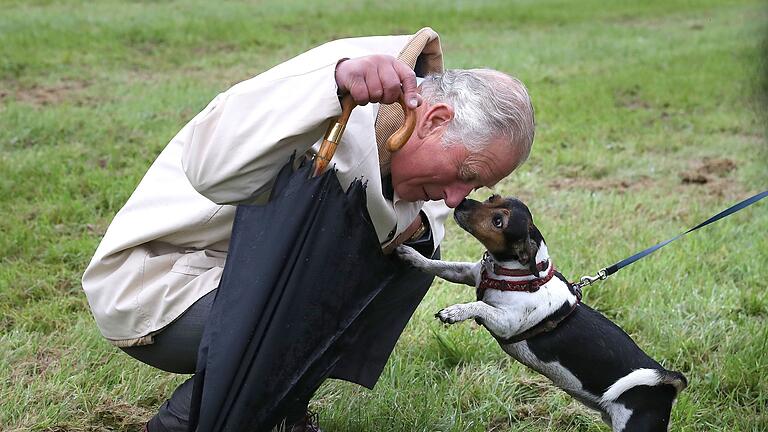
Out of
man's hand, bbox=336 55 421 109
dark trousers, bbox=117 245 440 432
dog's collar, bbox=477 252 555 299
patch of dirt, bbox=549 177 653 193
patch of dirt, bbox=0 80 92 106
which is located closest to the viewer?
man's hand, bbox=336 55 421 109

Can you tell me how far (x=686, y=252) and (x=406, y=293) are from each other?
2132mm

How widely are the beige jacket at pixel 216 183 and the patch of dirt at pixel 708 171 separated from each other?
394cm

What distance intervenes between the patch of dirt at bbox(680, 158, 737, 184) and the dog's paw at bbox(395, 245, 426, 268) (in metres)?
3.81

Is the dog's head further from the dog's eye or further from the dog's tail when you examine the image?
the dog's tail

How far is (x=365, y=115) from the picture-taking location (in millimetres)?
2264

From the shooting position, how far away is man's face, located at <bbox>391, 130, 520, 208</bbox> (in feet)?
7.55

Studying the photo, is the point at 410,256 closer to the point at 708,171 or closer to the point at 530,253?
the point at 530,253

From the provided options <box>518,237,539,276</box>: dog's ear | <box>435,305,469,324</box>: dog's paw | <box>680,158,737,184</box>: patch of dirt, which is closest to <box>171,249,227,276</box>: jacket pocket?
<box>435,305,469,324</box>: dog's paw

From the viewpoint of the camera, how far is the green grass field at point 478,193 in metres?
3.06

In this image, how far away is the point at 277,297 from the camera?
79.0 inches

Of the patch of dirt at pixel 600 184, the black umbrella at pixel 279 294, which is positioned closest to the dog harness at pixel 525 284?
the black umbrella at pixel 279 294

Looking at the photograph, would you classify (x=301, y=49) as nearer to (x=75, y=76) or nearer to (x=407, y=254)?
(x=75, y=76)

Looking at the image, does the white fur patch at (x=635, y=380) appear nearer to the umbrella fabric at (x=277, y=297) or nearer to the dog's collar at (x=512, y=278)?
the dog's collar at (x=512, y=278)

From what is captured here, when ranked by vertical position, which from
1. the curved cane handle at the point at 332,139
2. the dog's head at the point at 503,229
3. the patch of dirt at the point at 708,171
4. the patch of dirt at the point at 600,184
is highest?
the curved cane handle at the point at 332,139
